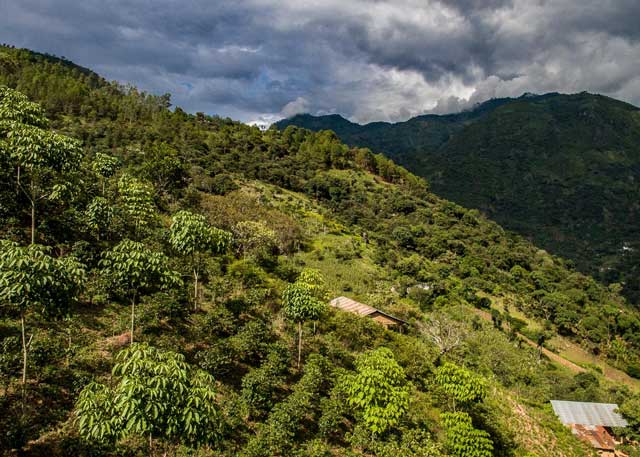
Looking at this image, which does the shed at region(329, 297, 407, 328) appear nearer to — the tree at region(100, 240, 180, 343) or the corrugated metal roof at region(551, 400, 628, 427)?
the corrugated metal roof at region(551, 400, 628, 427)

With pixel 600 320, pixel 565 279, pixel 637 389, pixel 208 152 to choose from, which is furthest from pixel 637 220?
pixel 208 152

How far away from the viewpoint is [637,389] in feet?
182

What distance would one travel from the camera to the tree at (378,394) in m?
13.7

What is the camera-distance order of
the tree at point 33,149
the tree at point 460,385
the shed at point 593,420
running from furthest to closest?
the shed at point 593,420, the tree at point 460,385, the tree at point 33,149

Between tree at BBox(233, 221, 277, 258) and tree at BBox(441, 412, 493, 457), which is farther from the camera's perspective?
tree at BBox(233, 221, 277, 258)

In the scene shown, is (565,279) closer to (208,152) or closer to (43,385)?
(208,152)

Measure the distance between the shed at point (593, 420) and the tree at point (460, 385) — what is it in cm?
2241

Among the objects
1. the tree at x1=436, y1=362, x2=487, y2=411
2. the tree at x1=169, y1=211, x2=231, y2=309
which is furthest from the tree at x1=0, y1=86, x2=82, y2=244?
the tree at x1=436, y1=362, x2=487, y2=411

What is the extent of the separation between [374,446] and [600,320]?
75.2 m

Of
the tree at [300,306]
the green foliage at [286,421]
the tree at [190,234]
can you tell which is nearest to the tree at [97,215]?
the tree at [190,234]

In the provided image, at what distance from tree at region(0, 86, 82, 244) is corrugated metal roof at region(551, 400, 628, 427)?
41648 mm

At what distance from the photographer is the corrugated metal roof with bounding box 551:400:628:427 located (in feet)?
108

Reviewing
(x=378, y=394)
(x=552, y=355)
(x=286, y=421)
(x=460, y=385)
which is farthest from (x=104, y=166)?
(x=552, y=355)

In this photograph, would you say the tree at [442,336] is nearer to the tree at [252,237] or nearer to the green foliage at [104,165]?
the tree at [252,237]
